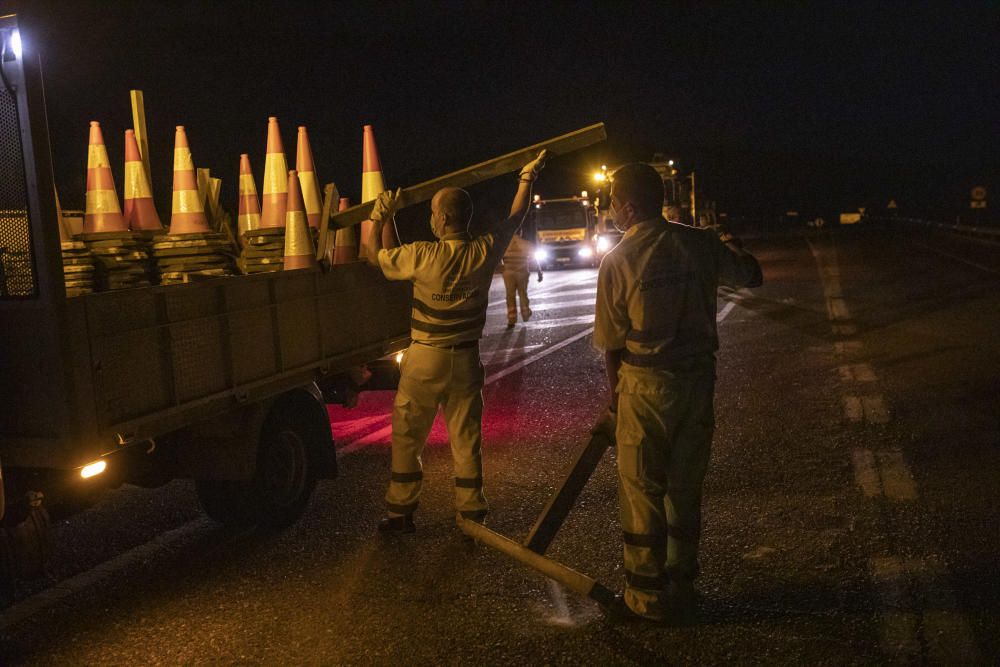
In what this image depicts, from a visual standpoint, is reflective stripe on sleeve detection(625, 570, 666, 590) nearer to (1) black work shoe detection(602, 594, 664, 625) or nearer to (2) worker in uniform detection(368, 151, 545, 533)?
(1) black work shoe detection(602, 594, 664, 625)

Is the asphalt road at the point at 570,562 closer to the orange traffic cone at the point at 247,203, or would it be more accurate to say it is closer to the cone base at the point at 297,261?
the cone base at the point at 297,261

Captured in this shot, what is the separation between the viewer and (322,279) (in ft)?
20.0

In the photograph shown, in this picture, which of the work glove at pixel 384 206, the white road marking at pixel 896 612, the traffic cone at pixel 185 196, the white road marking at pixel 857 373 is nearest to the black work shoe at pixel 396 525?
the work glove at pixel 384 206

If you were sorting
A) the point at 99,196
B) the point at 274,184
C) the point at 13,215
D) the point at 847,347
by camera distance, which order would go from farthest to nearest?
the point at 847,347
the point at 274,184
the point at 99,196
the point at 13,215

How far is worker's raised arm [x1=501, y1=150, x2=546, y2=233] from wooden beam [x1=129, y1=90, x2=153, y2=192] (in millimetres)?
2910

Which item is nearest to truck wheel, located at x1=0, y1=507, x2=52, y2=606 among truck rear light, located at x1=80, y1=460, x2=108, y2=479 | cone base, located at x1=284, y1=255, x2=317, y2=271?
truck rear light, located at x1=80, y1=460, x2=108, y2=479

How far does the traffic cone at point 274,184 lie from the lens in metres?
7.54

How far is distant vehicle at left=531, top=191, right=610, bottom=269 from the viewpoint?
34.6m

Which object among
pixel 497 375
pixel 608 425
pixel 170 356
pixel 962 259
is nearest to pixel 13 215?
pixel 170 356

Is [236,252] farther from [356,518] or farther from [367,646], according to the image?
[367,646]

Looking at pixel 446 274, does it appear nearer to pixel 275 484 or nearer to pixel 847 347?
pixel 275 484

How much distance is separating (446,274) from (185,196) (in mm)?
2539

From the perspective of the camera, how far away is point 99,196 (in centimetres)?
654

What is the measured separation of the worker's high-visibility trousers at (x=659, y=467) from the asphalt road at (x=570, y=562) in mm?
236
